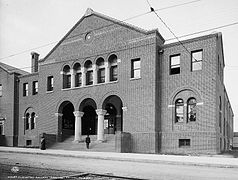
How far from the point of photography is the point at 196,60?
22578 mm

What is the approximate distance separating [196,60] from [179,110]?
13.9 ft

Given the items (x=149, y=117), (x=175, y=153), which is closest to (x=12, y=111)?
(x=149, y=117)

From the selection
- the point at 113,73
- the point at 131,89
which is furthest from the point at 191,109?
the point at 113,73

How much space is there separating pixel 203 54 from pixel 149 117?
656cm

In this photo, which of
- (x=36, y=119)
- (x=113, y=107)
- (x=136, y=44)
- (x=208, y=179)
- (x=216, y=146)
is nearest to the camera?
(x=208, y=179)

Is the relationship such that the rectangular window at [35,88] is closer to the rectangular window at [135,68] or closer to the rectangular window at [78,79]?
the rectangular window at [78,79]

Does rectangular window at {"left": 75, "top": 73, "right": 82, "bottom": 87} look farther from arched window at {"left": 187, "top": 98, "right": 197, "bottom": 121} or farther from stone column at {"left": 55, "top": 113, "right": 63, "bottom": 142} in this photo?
arched window at {"left": 187, "top": 98, "right": 197, "bottom": 121}

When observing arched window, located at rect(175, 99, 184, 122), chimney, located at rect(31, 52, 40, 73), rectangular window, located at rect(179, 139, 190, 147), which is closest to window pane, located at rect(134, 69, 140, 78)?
arched window, located at rect(175, 99, 184, 122)

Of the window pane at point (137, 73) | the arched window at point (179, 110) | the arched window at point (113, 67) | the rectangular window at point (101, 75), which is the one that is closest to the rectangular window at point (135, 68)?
the window pane at point (137, 73)

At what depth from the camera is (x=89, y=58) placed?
2748cm

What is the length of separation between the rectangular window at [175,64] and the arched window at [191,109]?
2697 millimetres

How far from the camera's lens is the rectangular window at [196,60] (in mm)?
22469

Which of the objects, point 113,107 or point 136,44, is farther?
point 113,107

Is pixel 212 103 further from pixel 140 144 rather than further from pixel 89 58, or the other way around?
pixel 89 58
